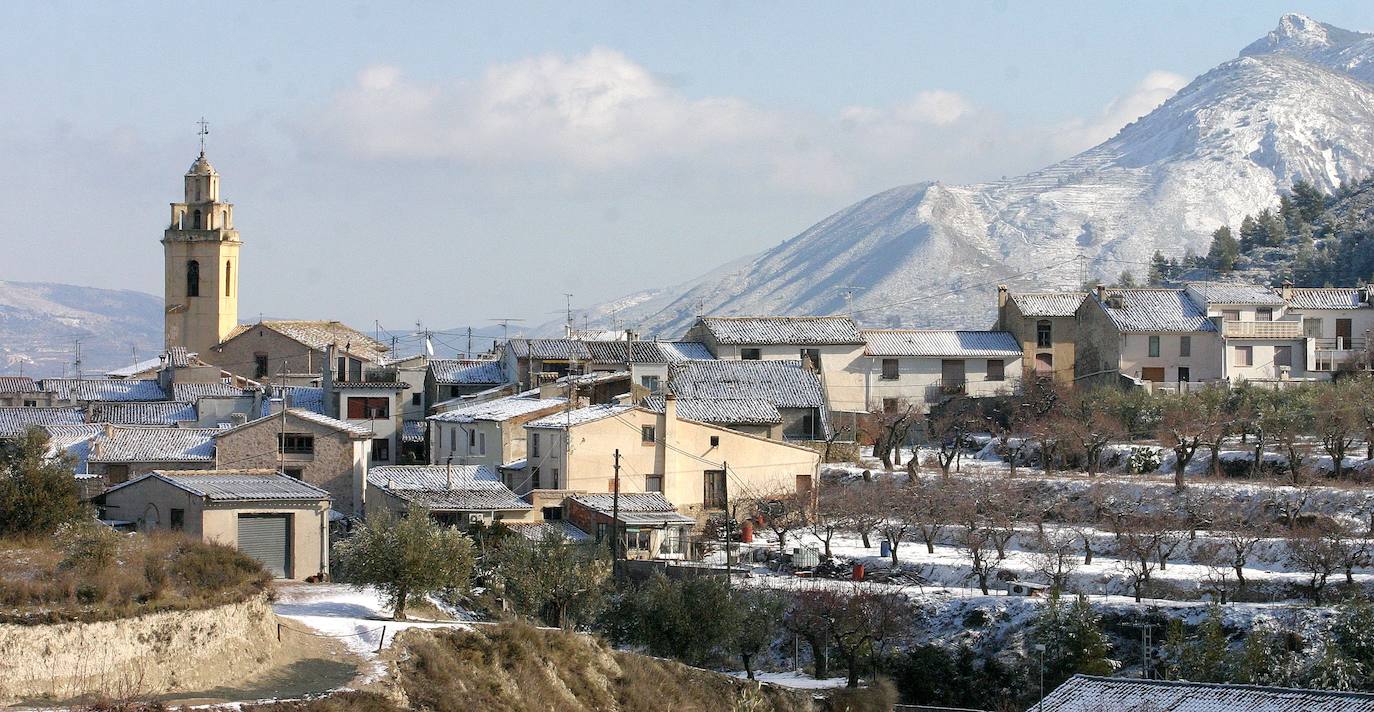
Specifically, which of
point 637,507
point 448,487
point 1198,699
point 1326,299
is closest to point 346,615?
point 1198,699

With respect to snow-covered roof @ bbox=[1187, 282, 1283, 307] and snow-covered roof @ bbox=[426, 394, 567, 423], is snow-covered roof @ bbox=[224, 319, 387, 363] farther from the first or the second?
snow-covered roof @ bbox=[1187, 282, 1283, 307]

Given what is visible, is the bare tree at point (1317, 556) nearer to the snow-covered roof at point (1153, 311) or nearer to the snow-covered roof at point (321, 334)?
the snow-covered roof at point (1153, 311)

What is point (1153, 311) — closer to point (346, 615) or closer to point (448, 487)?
point (448, 487)

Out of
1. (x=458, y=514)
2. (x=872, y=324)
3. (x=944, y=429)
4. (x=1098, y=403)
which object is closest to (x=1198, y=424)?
(x=1098, y=403)

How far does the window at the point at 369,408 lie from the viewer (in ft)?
215

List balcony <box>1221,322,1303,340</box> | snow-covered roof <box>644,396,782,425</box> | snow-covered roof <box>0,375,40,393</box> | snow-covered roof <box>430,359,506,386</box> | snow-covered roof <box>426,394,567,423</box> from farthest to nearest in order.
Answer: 1. snow-covered roof <box>0,375,40,393</box>
2. snow-covered roof <box>430,359,506,386</box>
3. balcony <box>1221,322,1303,340</box>
4. snow-covered roof <box>644,396,782,425</box>
5. snow-covered roof <box>426,394,567,423</box>

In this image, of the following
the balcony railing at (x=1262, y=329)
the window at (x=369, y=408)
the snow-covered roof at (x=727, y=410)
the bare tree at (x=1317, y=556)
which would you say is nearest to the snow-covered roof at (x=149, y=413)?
the window at (x=369, y=408)

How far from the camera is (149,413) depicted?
67.5 m

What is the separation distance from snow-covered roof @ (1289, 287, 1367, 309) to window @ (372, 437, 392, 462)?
3312 centimetres

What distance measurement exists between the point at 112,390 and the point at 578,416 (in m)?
27.1

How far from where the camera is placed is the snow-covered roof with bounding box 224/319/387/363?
86.0m

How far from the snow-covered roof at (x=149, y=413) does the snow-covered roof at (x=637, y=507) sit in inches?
759

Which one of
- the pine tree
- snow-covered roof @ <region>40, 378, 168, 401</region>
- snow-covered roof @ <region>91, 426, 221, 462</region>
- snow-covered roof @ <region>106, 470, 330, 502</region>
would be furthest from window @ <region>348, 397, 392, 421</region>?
the pine tree

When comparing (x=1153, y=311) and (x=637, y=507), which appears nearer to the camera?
(x=637, y=507)
